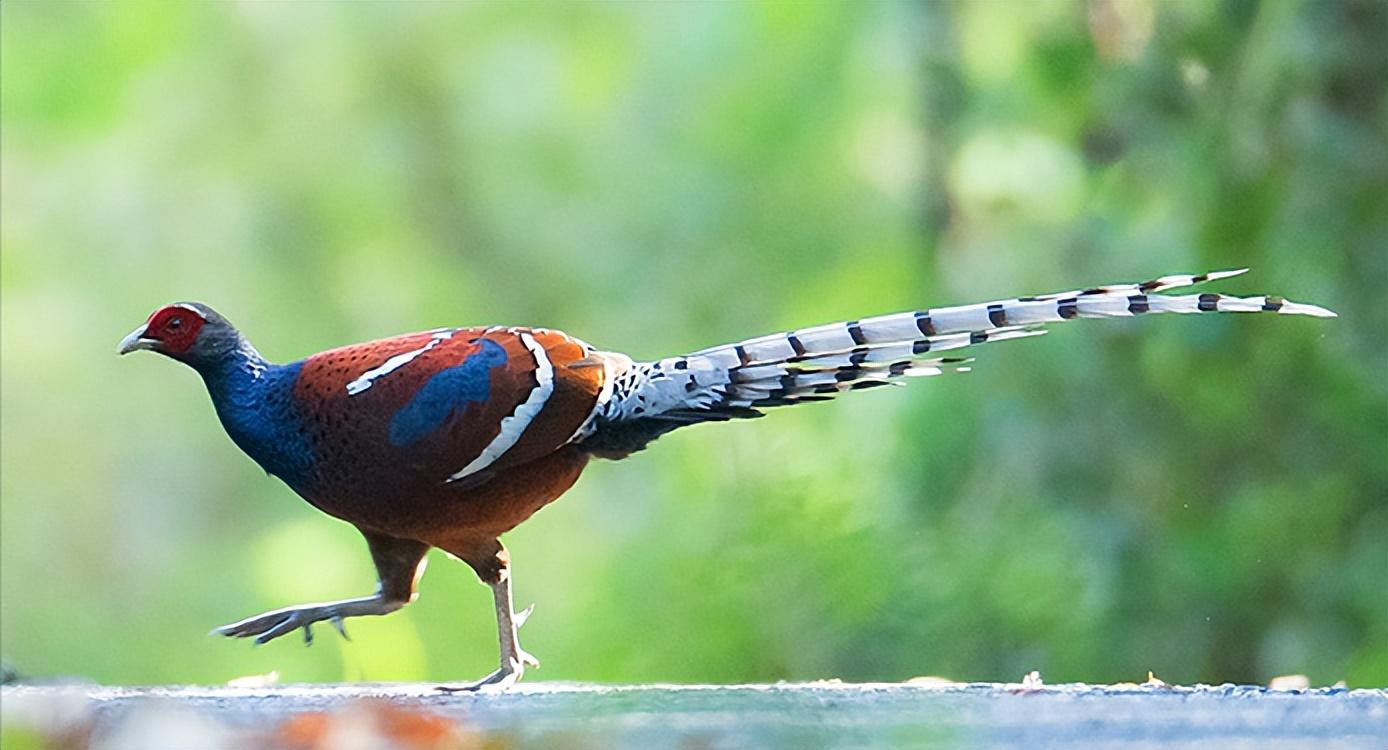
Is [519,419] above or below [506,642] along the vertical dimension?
above

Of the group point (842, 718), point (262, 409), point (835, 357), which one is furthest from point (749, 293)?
point (842, 718)

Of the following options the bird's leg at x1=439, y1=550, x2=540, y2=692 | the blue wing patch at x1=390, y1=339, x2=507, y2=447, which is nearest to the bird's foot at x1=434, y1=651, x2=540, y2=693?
the bird's leg at x1=439, y1=550, x2=540, y2=692

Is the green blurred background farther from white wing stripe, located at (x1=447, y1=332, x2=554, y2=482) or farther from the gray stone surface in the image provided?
the gray stone surface

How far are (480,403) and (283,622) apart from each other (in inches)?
21.6

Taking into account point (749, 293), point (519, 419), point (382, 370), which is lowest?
point (749, 293)

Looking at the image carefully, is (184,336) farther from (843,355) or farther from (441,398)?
(843,355)

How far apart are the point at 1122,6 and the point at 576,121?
274cm

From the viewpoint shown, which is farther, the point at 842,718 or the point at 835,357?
the point at 835,357

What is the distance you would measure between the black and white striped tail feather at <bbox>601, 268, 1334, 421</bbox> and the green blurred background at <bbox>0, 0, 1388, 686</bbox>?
5.59 ft

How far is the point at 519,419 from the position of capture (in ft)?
9.62

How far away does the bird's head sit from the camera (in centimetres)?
302

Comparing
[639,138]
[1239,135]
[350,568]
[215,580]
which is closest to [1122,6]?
[1239,135]

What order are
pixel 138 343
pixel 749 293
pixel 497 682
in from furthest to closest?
pixel 749 293, pixel 138 343, pixel 497 682

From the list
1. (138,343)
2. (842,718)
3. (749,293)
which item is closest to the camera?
(842,718)
